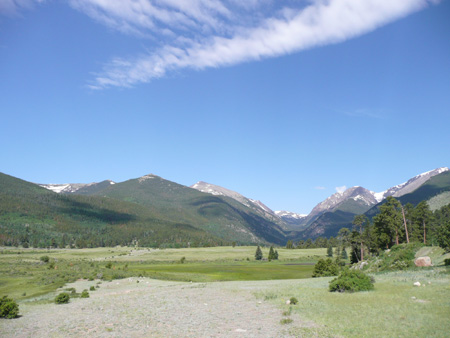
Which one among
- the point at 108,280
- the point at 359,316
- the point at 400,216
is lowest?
the point at 108,280

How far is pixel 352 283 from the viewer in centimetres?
3275

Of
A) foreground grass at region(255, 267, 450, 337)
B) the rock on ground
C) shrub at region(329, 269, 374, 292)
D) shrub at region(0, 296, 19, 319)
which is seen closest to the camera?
foreground grass at region(255, 267, 450, 337)

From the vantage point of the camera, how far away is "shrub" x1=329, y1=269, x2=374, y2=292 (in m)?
32.2

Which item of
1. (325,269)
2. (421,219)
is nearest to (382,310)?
(325,269)

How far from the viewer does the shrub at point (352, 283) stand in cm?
3217

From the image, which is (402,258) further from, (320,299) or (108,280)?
(108,280)

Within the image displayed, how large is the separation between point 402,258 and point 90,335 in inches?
1851

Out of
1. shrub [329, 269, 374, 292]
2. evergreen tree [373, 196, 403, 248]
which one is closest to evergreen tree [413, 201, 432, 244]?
evergreen tree [373, 196, 403, 248]

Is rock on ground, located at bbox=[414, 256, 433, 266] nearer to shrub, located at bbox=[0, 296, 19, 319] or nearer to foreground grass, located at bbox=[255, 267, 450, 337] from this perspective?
foreground grass, located at bbox=[255, 267, 450, 337]

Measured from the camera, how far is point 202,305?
1282 inches

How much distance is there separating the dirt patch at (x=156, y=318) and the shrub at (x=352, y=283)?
8939mm

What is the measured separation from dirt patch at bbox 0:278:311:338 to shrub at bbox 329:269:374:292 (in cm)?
894

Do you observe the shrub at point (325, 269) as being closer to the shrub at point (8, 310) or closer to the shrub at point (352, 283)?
the shrub at point (352, 283)

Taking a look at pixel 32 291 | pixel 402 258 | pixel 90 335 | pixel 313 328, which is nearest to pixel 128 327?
pixel 90 335
